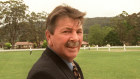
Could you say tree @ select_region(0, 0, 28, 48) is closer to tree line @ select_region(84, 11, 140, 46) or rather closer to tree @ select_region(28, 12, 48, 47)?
tree @ select_region(28, 12, 48, 47)

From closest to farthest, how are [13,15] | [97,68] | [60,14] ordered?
[60,14]
[97,68]
[13,15]

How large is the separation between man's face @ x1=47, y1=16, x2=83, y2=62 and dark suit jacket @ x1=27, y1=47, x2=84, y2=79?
52mm

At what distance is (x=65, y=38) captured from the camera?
1336 millimetres

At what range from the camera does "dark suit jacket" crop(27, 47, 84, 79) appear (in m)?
1.17

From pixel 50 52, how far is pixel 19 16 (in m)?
57.9

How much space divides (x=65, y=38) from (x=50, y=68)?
0.25m

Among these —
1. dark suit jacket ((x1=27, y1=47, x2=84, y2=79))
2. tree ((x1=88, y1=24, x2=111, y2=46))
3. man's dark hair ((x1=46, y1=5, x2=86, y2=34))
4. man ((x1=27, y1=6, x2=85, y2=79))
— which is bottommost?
dark suit jacket ((x1=27, y1=47, x2=84, y2=79))

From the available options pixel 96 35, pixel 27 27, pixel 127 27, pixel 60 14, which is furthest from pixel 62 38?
pixel 96 35

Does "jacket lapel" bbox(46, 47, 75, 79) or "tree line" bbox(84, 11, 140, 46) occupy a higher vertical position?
"tree line" bbox(84, 11, 140, 46)

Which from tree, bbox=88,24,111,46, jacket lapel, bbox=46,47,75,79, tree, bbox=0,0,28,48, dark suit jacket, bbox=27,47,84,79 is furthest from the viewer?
tree, bbox=88,24,111,46

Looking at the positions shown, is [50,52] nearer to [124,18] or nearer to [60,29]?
[60,29]

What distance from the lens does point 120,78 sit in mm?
7027

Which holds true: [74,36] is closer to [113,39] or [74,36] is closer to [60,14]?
[60,14]

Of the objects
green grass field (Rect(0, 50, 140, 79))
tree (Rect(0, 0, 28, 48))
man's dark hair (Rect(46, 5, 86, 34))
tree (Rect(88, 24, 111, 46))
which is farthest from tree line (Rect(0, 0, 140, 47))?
man's dark hair (Rect(46, 5, 86, 34))
